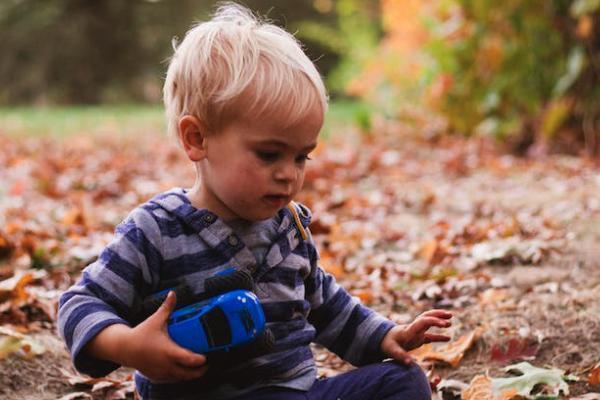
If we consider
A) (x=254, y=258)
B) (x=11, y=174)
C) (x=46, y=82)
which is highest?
(x=254, y=258)

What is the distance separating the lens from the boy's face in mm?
1882

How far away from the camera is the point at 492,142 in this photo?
792cm

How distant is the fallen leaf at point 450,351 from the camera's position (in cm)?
272

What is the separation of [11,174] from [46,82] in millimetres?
16328

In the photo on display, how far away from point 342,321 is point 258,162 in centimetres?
60

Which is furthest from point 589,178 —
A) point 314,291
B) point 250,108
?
point 250,108

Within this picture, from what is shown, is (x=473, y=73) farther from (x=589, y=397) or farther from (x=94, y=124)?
(x=94, y=124)

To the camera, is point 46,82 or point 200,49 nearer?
point 200,49

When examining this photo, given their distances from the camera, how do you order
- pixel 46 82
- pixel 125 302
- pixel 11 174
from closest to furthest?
1. pixel 125 302
2. pixel 11 174
3. pixel 46 82

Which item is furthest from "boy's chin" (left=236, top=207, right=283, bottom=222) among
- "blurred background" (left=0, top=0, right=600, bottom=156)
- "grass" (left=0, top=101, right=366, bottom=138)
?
"grass" (left=0, top=101, right=366, bottom=138)

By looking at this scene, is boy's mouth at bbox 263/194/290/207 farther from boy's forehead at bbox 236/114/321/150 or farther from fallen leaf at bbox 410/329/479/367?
fallen leaf at bbox 410/329/479/367

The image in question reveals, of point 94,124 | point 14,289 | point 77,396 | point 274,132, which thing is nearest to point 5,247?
point 14,289

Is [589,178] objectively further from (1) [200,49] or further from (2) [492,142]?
(1) [200,49]

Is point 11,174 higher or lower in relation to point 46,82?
higher
